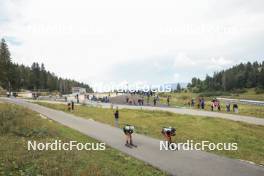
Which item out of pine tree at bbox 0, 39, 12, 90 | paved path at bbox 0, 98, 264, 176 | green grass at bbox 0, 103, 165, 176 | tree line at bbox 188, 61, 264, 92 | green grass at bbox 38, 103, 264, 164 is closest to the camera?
green grass at bbox 0, 103, 165, 176

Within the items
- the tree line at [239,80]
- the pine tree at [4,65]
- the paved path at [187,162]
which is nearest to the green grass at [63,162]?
the paved path at [187,162]

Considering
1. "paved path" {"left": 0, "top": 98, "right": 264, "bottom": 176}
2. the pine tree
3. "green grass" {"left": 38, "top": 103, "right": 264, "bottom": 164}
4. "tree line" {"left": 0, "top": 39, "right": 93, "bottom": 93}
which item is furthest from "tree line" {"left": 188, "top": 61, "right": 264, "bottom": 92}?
"paved path" {"left": 0, "top": 98, "right": 264, "bottom": 176}

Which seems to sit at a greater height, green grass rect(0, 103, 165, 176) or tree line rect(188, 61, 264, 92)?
tree line rect(188, 61, 264, 92)

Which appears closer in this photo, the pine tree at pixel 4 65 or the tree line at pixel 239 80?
the pine tree at pixel 4 65

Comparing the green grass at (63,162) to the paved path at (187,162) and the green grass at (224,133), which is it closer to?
the paved path at (187,162)

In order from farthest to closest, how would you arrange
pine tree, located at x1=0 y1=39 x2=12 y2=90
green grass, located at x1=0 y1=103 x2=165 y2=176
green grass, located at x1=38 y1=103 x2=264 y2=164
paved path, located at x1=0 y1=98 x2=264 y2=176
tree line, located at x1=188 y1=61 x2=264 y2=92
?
tree line, located at x1=188 y1=61 x2=264 y2=92
pine tree, located at x1=0 y1=39 x2=12 y2=90
green grass, located at x1=38 y1=103 x2=264 y2=164
paved path, located at x1=0 y1=98 x2=264 y2=176
green grass, located at x1=0 y1=103 x2=165 y2=176

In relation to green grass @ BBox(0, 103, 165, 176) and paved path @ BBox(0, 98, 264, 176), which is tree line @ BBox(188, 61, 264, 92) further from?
green grass @ BBox(0, 103, 165, 176)

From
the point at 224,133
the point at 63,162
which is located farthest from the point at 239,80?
the point at 63,162

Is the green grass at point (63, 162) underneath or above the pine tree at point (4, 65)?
underneath

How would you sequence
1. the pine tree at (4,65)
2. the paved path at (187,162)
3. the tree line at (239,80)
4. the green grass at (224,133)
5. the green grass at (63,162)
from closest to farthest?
the green grass at (63,162)
the paved path at (187,162)
the green grass at (224,133)
the pine tree at (4,65)
the tree line at (239,80)

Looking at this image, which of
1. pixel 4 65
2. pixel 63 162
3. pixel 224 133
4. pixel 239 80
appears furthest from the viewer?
pixel 239 80

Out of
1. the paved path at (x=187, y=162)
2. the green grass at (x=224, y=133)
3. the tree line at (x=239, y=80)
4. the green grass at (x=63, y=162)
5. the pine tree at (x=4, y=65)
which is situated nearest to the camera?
the green grass at (x=63, y=162)

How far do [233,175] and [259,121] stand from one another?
973 inches

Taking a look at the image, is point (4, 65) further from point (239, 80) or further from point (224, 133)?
point (239, 80)
